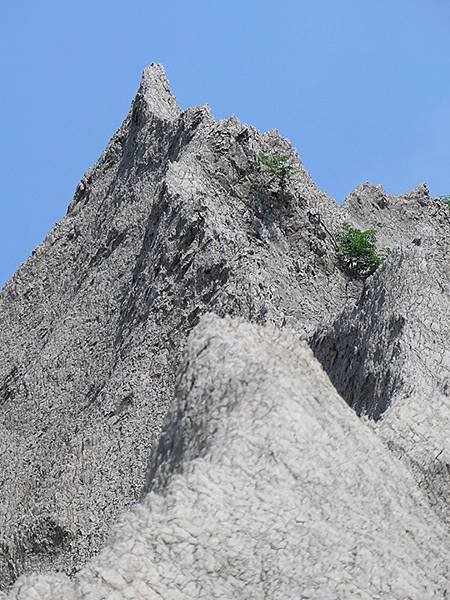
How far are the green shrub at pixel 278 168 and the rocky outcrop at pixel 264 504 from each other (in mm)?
26921

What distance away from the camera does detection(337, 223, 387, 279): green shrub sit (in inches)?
1816

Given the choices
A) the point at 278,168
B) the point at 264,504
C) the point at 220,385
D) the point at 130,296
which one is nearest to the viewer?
the point at 264,504

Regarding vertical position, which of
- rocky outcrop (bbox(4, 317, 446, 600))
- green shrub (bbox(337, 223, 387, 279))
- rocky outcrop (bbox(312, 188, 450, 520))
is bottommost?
rocky outcrop (bbox(4, 317, 446, 600))

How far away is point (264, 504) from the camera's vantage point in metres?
16.9

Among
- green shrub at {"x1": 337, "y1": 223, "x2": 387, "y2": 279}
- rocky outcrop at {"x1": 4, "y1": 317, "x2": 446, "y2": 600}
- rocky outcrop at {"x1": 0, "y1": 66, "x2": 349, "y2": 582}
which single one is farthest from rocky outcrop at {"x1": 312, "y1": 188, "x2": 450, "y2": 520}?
green shrub at {"x1": 337, "y1": 223, "x2": 387, "y2": 279}

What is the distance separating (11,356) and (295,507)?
34.3 meters

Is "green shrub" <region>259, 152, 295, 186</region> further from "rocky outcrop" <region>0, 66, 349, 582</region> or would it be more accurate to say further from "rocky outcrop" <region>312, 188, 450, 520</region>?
"rocky outcrop" <region>312, 188, 450, 520</region>

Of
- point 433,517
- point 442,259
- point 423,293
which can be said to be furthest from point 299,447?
point 442,259

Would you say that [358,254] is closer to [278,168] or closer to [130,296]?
[278,168]

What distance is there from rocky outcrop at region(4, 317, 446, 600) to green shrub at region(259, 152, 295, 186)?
2692 cm

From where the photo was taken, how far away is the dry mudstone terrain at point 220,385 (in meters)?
16.4

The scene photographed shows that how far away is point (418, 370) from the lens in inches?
1017

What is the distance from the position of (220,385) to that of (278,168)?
93.2 ft

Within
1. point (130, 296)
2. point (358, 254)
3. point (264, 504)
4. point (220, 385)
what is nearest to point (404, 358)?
point (220, 385)
